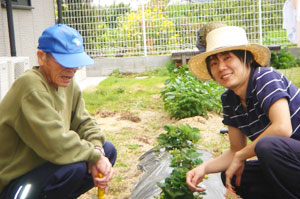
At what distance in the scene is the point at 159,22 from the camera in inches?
508

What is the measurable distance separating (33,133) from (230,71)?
109cm

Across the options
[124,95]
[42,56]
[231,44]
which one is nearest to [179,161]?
[231,44]

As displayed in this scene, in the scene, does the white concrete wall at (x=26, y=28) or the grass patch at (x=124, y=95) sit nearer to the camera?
the white concrete wall at (x=26, y=28)

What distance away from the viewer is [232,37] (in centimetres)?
260

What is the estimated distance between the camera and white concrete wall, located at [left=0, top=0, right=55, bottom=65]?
648cm

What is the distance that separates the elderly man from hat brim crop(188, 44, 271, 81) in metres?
0.64

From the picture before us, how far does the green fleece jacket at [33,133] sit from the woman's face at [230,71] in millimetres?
795

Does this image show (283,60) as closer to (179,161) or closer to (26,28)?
(26,28)

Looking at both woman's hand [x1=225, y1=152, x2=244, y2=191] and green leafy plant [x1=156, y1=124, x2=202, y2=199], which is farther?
green leafy plant [x1=156, y1=124, x2=202, y2=199]

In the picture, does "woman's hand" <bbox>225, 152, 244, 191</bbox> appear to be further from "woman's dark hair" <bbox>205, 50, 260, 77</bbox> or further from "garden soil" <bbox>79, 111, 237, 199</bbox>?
"garden soil" <bbox>79, 111, 237, 199</bbox>

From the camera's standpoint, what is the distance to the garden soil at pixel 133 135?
394 centimetres

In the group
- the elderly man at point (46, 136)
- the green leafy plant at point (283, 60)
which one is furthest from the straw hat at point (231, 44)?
the green leafy plant at point (283, 60)

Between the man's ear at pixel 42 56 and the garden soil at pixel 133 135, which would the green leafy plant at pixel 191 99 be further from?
the man's ear at pixel 42 56

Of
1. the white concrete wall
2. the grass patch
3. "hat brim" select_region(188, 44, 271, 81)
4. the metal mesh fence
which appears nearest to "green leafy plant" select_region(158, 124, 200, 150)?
"hat brim" select_region(188, 44, 271, 81)
